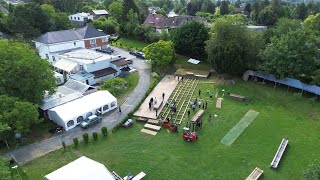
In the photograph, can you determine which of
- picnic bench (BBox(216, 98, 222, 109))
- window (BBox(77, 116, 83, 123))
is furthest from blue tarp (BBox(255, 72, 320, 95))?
window (BBox(77, 116, 83, 123))

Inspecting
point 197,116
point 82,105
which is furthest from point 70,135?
point 197,116

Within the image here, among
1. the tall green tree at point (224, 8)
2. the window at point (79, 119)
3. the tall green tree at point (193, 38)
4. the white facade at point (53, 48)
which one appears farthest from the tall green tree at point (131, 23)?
the tall green tree at point (224, 8)

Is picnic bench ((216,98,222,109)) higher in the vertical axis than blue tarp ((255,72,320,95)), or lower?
lower

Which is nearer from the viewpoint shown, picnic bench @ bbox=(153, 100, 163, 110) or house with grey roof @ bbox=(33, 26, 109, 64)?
picnic bench @ bbox=(153, 100, 163, 110)

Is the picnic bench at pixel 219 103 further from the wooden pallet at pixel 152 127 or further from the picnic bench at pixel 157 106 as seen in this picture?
the wooden pallet at pixel 152 127

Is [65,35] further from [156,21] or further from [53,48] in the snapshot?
[156,21]

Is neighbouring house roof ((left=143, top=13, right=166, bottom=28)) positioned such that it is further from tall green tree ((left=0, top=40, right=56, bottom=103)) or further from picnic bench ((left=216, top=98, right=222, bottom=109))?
tall green tree ((left=0, top=40, right=56, bottom=103))

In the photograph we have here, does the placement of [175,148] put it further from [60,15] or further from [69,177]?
[60,15]

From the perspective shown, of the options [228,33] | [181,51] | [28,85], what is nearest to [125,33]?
[181,51]
